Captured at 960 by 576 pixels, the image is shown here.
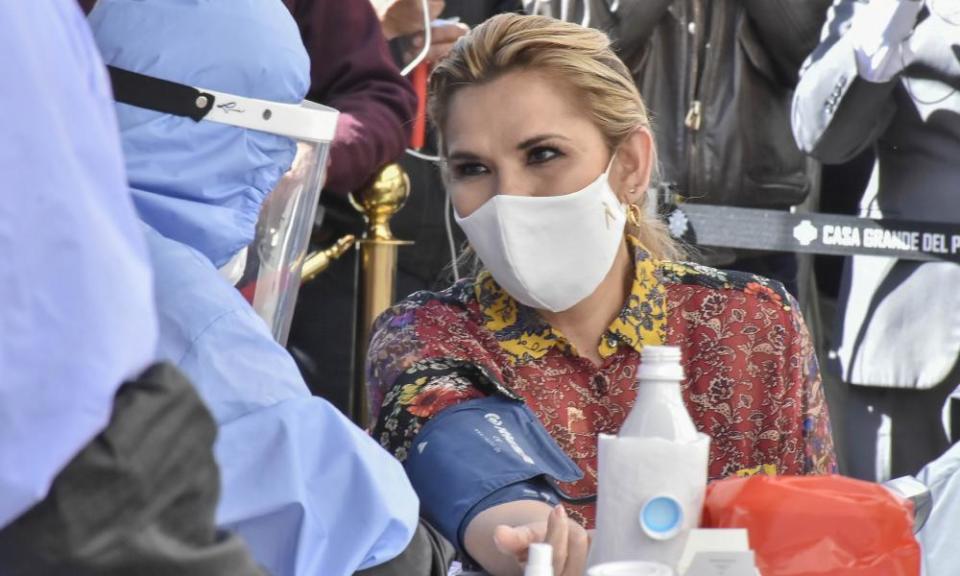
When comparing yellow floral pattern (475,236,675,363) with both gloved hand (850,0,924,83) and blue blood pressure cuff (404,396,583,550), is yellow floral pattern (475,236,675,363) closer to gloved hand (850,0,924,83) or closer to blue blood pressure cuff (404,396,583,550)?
blue blood pressure cuff (404,396,583,550)

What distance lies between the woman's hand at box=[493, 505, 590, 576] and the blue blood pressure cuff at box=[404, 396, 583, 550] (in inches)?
5.6

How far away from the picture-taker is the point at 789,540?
1063 millimetres

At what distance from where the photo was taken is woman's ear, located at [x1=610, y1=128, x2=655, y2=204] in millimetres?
1902

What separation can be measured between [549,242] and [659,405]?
0.71 m

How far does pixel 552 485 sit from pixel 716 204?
1.84 m

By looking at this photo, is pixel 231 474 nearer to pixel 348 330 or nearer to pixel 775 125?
pixel 348 330

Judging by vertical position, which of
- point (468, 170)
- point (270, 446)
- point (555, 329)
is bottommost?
point (555, 329)

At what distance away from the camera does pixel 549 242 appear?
1.78 m

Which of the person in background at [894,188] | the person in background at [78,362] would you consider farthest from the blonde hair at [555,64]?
the person in background at [894,188]

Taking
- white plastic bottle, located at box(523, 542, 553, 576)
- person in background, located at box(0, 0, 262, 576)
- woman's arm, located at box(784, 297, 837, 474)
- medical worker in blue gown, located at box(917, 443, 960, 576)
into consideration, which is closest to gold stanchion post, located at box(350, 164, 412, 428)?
woman's arm, located at box(784, 297, 837, 474)

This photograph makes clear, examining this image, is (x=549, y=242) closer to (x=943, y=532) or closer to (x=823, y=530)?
(x=943, y=532)

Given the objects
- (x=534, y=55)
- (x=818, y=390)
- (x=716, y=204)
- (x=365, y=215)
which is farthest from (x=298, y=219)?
(x=716, y=204)

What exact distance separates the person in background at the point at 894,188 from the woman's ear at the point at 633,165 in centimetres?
146

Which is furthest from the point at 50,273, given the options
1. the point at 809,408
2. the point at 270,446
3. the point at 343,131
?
the point at 343,131
